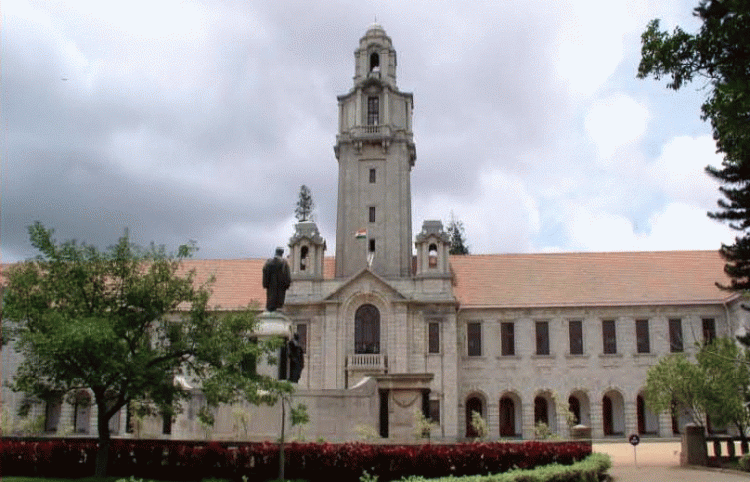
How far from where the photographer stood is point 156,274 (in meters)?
17.6

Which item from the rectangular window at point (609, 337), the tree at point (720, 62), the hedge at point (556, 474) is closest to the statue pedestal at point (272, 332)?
the hedge at point (556, 474)

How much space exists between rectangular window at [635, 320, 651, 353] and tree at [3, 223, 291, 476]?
1194 inches

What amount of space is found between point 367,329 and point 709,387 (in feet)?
68.1

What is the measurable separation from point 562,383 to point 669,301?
7398 mm

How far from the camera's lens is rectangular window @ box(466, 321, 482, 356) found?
43.6 m

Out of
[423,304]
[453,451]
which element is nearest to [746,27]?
[453,451]

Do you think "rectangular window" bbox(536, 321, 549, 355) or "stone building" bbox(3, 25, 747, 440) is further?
"rectangular window" bbox(536, 321, 549, 355)

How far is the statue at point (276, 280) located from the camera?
22.3 metres

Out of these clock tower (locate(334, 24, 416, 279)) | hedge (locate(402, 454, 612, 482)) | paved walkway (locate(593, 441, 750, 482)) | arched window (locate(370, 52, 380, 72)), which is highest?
arched window (locate(370, 52, 380, 72))

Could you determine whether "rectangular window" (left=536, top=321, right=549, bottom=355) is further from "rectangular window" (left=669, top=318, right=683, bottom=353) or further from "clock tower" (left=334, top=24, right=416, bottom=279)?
"clock tower" (left=334, top=24, right=416, bottom=279)

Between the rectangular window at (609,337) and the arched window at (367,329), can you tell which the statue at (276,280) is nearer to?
the arched window at (367,329)

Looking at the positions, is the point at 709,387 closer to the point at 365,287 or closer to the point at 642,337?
the point at 642,337

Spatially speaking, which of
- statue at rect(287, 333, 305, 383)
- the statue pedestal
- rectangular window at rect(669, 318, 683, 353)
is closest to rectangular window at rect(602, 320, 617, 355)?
rectangular window at rect(669, 318, 683, 353)

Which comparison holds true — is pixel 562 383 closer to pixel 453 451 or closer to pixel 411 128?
pixel 411 128
